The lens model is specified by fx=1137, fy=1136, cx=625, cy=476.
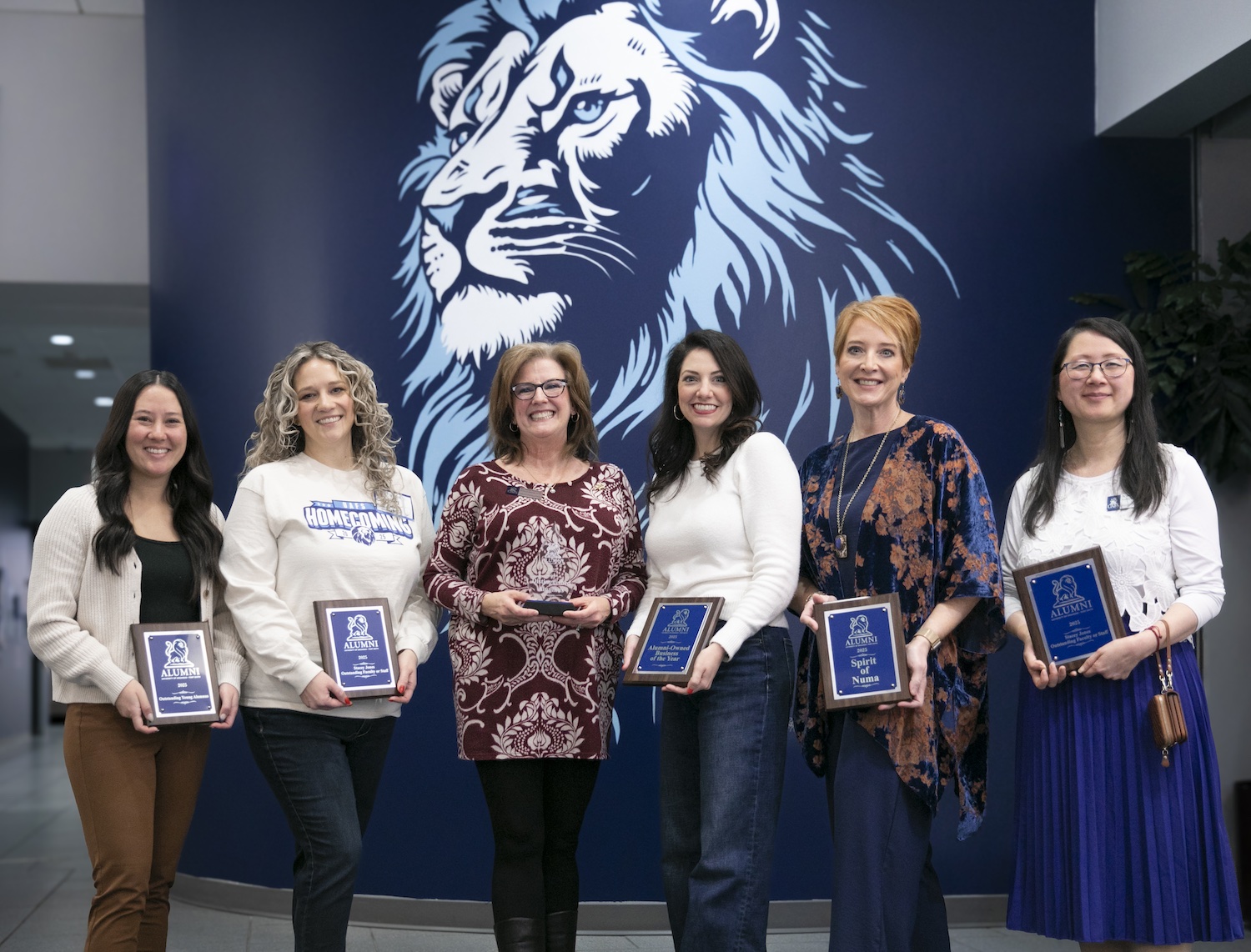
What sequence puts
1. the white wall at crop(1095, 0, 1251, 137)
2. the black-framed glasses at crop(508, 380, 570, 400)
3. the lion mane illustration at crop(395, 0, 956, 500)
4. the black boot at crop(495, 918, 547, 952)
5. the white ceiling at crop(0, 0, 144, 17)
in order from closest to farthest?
the black boot at crop(495, 918, 547, 952) → the black-framed glasses at crop(508, 380, 570, 400) → the white wall at crop(1095, 0, 1251, 137) → the lion mane illustration at crop(395, 0, 956, 500) → the white ceiling at crop(0, 0, 144, 17)

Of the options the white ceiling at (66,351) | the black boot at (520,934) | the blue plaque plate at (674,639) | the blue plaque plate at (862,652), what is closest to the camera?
the blue plaque plate at (862,652)

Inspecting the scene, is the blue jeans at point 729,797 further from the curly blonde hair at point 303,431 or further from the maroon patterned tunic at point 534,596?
the curly blonde hair at point 303,431

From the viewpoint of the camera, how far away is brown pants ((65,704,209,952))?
7.62 feet

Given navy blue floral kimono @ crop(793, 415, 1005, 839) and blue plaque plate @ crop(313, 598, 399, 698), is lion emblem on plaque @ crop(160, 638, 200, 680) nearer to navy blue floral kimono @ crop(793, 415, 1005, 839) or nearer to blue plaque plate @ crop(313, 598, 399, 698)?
blue plaque plate @ crop(313, 598, 399, 698)

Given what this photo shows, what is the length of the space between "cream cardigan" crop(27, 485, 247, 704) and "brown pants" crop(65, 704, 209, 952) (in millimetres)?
77

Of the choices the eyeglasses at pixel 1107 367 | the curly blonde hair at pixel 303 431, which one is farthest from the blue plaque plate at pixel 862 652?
the curly blonde hair at pixel 303 431

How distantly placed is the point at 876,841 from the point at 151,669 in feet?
4.88

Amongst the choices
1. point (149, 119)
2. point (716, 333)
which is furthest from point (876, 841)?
point (149, 119)

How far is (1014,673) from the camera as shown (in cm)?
401

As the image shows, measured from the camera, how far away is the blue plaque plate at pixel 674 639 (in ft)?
7.43

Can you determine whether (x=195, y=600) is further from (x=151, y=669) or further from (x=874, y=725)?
(x=874, y=725)

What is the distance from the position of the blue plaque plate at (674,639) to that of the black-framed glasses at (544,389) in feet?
1.75

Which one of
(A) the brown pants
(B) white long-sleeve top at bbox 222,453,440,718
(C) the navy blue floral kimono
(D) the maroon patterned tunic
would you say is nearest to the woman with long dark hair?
(A) the brown pants

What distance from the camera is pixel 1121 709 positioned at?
233 centimetres
